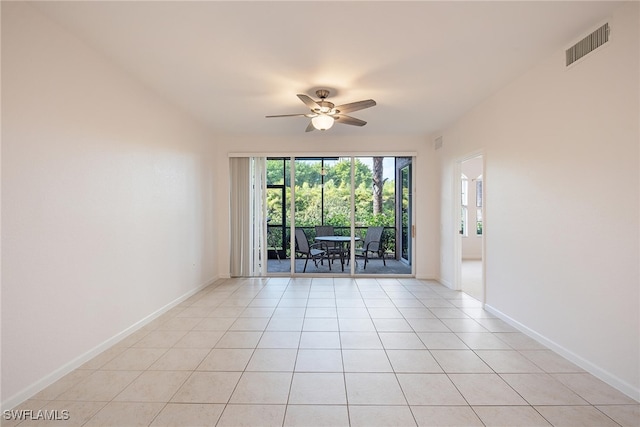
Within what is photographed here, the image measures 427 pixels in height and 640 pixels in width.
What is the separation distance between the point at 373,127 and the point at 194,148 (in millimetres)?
2777

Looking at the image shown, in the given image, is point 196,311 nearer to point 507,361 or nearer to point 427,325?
point 427,325

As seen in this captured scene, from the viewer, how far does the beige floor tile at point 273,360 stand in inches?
90.1

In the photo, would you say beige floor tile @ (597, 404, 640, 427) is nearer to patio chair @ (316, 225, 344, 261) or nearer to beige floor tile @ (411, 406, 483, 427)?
beige floor tile @ (411, 406, 483, 427)

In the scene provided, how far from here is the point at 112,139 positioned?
268cm

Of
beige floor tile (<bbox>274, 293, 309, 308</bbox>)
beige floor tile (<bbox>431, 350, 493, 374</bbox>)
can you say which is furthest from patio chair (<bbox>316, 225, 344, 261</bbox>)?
beige floor tile (<bbox>431, 350, 493, 374</bbox>)

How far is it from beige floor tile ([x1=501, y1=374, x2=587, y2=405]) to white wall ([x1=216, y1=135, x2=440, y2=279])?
317 centimetres

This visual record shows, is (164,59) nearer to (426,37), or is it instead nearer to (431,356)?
(426,37)

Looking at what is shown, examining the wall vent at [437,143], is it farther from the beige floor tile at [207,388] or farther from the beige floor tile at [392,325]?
the beige floor tile at [207,388]

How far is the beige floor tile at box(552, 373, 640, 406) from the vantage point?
1.88m

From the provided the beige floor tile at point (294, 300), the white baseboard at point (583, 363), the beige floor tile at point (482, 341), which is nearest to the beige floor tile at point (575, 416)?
the white baseboard at point (583, 363)

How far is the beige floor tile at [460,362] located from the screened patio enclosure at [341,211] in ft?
9.88

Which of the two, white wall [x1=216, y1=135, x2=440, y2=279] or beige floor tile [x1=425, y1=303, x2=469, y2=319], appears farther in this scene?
white wall [x1=216, y1=135, x2=440, y2=279]

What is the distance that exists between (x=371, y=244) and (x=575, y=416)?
166 inches

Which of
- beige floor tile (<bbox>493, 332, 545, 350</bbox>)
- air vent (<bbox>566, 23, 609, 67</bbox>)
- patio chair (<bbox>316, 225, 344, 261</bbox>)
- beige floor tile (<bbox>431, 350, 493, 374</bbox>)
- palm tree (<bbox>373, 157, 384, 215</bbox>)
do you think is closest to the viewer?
air vent (<bbox>566, 23, 609, 67</bbox>)
